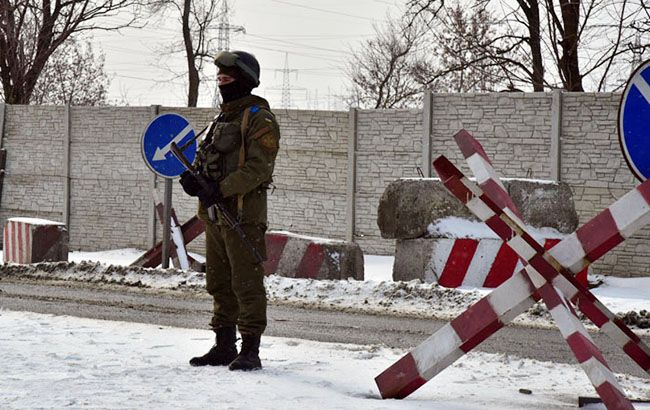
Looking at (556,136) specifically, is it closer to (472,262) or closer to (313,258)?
(472,262)

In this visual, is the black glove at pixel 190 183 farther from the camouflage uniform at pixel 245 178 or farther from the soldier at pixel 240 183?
the camouflage uniform at pixel 245 178

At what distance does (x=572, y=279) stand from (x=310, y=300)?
21.2 feet

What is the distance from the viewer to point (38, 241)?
1530 cm

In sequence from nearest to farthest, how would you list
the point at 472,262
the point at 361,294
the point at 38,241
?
the point at 361,294 → the point at 472,262 → the point at 38,241

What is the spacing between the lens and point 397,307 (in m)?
10.7

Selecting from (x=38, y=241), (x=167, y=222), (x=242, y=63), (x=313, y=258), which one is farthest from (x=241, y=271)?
(x=38, y=241)

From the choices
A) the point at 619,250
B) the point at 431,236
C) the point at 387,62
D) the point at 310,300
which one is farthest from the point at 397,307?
the point at 387,62

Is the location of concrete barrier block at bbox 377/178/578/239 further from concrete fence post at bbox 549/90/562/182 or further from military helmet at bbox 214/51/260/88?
military helmet at bbox 214/51/260/88

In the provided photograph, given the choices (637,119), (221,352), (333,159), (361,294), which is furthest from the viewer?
(333,159)

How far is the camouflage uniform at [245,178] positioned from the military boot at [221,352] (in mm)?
187

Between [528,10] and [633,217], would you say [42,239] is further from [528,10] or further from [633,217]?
[528,10]

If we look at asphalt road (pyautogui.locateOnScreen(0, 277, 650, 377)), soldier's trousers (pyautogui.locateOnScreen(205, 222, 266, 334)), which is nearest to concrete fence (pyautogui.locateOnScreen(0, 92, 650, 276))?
asphalt road (pyautogui.locateOnScreen(0, 277, 650, 377))

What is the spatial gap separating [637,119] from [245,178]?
208 centimetres

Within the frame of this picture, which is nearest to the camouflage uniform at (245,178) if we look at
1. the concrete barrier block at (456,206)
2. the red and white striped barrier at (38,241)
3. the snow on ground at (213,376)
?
the snow on ground at (213,376)
